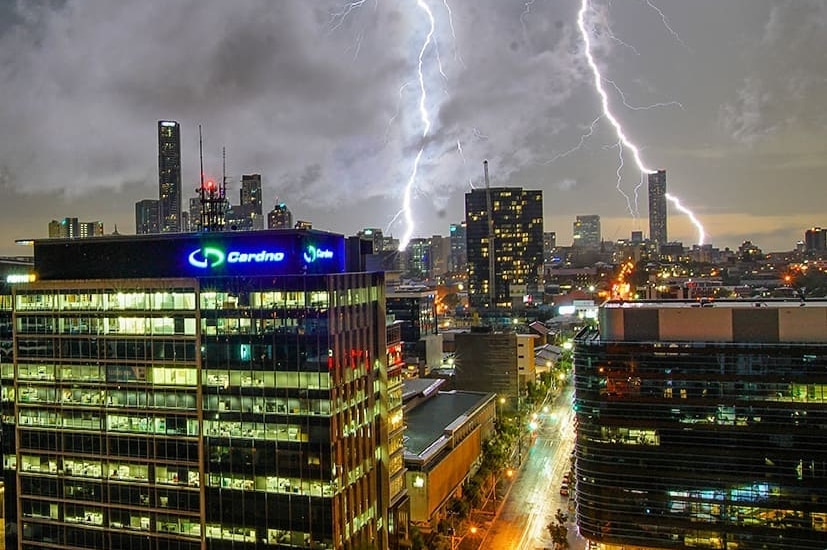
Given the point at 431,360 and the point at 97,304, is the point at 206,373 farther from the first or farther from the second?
the point at 431,360

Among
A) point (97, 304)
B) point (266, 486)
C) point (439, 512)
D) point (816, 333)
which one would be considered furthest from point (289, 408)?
point (816, 333)

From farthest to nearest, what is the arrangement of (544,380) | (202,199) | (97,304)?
(544,380), (202,199), (97,304)

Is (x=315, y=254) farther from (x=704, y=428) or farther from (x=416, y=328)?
(x=416, y=328)

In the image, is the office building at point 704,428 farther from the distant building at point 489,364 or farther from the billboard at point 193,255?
the distant building at point 489,364

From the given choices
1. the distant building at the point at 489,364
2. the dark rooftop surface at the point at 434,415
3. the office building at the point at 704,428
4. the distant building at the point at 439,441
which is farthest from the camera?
the distant building at the point at 489,364

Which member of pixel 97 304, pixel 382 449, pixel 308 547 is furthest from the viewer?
pixel 382 449

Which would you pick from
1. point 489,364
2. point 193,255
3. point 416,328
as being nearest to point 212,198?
point 193,255

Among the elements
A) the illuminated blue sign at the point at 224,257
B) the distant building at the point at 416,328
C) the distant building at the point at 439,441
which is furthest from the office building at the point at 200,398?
the distant building at the point at 416,328
